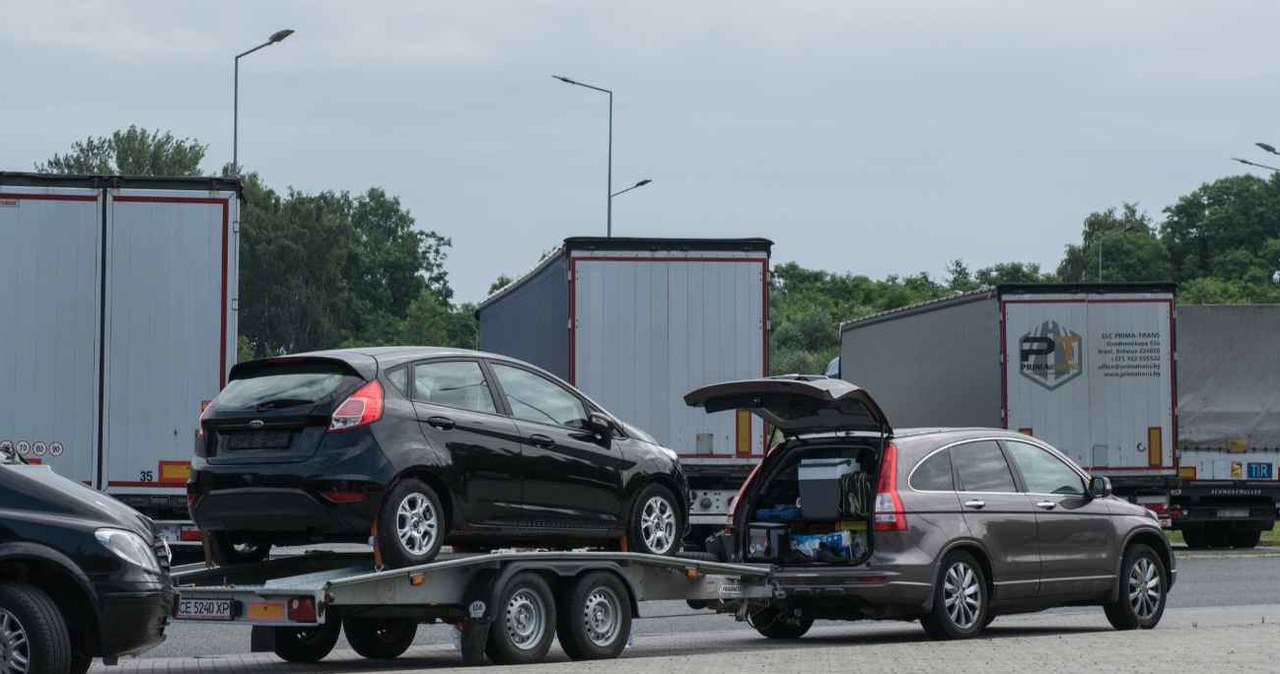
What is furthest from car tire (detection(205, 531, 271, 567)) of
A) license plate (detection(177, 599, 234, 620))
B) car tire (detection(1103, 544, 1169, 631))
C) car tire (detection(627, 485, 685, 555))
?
car tire (detection(1103, 544, 1169, 631))

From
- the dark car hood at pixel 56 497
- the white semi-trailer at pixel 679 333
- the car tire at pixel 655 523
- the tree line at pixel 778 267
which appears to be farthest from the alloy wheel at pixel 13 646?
the tree line at pixel 778 267

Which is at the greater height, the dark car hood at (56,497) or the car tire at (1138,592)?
the dark car hood at (56,497)

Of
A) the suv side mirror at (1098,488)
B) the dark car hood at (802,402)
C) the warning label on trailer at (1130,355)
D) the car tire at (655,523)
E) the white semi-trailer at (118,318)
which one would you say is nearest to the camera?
the car tire at (655,523)

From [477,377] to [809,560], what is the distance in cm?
307

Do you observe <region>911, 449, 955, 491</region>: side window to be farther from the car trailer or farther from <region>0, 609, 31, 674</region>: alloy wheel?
<region>0, 609, 31, 674</region>: alloy wheel

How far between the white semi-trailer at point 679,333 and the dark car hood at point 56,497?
10.5 metres

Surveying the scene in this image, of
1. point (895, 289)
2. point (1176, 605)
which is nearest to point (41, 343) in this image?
point (1176, 605)

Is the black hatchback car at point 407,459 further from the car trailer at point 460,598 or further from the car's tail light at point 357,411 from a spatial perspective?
the car trailer at point 460,598

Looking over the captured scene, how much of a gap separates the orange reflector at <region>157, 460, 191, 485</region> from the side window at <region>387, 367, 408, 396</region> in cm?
656

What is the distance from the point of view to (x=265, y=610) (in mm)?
11477

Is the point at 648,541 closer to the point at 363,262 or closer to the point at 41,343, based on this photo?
the point at 41,343

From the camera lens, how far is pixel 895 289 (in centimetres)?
9669

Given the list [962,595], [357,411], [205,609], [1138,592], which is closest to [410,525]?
[357,411]

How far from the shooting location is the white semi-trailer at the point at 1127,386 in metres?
25.9
